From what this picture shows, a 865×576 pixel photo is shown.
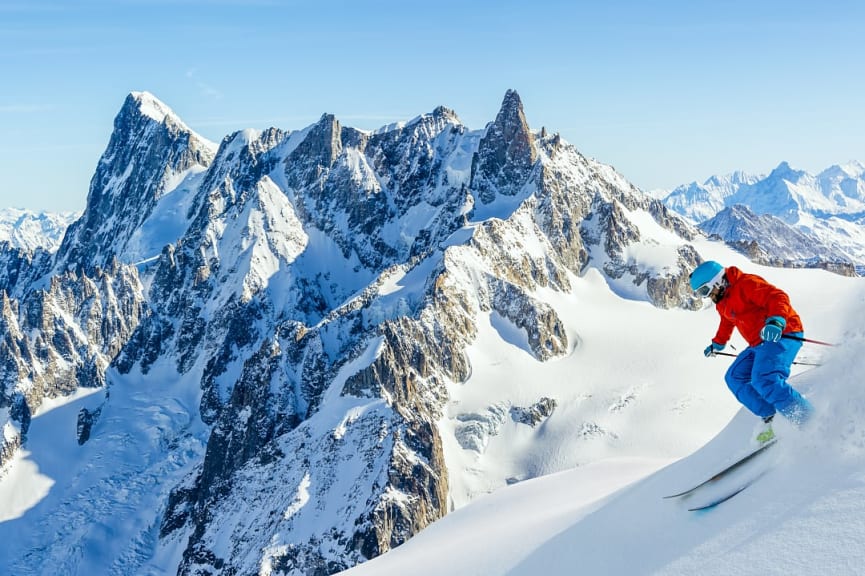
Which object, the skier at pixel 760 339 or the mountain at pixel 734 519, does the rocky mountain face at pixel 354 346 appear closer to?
the mountain at pixel 734 519

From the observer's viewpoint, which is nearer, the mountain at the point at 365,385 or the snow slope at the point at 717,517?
the snow slope at the point at 717,517

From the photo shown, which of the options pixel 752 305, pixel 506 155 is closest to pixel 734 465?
pixel 752 305

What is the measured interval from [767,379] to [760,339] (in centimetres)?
170

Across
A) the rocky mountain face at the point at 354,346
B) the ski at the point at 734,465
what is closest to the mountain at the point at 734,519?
the ski at the point at 734,465

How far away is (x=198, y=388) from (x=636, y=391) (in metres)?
114

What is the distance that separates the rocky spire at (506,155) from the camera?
176 m

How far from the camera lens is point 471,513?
1841 centimetres

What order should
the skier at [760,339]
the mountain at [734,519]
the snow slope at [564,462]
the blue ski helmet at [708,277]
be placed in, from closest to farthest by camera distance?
1. the mountain at [734,519]
2. the snow slope at [564,462]
3. the skier at [760,339]
4. the blue ski helmet at [708,277]

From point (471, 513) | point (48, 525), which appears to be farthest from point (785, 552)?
point (48, 525)

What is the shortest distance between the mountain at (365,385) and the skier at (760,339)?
7475cm

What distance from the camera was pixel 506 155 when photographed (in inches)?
6998

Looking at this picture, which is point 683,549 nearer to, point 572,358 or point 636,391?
point 636,391

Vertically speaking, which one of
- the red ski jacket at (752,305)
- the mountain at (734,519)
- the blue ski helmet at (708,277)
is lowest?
the mountain at (734,519)

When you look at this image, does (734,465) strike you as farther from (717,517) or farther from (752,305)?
(752,305)
